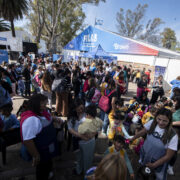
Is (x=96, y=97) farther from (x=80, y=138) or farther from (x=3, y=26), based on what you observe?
(x=3, y=26)

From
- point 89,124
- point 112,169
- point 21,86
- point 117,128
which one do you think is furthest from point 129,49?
point 112,169

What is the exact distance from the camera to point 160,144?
172cm

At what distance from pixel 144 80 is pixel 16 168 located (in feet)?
17.4

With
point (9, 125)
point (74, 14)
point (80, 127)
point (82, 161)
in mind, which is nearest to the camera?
point (80, 127)

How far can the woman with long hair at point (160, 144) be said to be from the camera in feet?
5.50

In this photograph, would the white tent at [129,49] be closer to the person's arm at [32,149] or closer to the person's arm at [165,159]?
the person's arm at [165,159]

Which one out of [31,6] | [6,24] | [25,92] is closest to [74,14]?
[31,6]

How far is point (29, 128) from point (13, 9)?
991 inches

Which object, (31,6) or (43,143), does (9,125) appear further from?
(31,6)

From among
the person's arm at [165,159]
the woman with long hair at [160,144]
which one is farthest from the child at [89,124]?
the person's arm at [165,159]

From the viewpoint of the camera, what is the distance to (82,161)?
237 centimetres

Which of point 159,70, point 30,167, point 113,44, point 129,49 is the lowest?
point 30,167

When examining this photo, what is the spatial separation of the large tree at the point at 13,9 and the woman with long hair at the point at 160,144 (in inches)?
1007

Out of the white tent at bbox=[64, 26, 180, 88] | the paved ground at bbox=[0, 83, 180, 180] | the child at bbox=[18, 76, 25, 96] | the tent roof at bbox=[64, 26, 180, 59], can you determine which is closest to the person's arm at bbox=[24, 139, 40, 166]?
the paved ground at bbox=[0, 83, 180, 180]
